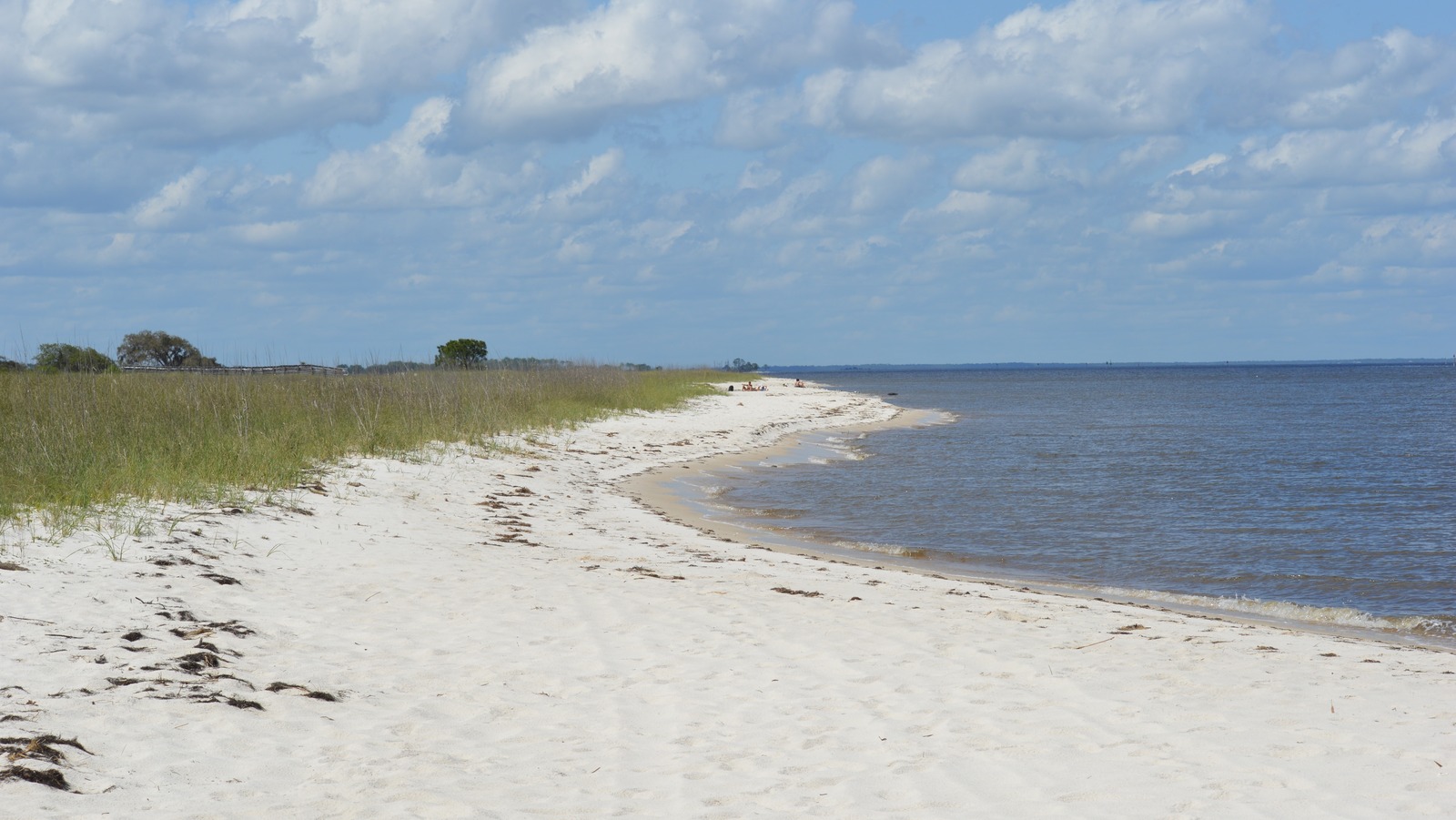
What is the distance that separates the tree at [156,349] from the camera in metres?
38.6

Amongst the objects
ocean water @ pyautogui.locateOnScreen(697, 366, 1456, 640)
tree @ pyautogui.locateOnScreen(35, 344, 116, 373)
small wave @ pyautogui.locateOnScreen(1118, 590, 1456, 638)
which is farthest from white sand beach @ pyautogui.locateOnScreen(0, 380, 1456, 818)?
tree @ pyautogui.locateOnScreen(35, 344, 116, 373)

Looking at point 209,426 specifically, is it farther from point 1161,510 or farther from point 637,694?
point 1161,510

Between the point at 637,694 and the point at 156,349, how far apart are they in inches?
1632

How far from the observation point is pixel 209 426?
1477 centimetres

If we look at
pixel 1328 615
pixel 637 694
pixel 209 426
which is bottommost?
pixel 1328 615

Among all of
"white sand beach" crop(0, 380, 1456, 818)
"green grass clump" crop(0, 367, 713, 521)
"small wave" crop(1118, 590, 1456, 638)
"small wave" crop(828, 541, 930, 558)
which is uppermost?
"green grass clump" crop(0, 367, 713, 521)

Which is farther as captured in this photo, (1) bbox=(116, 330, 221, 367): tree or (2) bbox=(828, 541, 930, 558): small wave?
(1) bbox=(116, 330, 221, 367): tree

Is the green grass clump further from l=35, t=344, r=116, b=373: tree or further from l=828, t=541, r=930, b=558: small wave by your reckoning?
l=828, t=541, r=930, b=558: small wave

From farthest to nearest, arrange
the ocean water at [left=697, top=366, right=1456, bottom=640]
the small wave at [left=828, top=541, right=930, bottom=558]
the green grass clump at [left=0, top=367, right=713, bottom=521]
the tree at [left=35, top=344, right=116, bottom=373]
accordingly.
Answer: the tree at [left=35, top=344, right=116, bottom=373] < the small wave at [left=828, top=541, right=930, bottom=558] < the ocean water at [left=697, top=366, right=1456, bottom=640] < the green grass clump at [left=0, top=367, right=713, bottom=521]

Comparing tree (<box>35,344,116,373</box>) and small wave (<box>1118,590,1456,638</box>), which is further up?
tree (<box>35,344,116,373</box>)

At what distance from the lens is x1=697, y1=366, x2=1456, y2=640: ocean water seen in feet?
37.9

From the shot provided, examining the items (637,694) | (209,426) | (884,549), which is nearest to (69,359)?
(209,426)

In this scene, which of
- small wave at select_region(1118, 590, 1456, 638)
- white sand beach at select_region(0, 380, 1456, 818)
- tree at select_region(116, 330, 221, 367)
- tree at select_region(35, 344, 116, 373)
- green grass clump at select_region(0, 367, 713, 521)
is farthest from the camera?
Answer: tree at select_region(116, 330, 221, 367)

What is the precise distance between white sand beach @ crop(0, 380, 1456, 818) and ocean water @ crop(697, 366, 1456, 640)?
2.55 m
